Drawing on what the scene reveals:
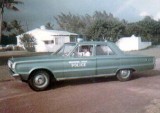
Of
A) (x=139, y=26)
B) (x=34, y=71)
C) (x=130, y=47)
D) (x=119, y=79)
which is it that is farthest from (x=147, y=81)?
(x=139, y=26)

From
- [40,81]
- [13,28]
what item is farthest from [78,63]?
[13,28]

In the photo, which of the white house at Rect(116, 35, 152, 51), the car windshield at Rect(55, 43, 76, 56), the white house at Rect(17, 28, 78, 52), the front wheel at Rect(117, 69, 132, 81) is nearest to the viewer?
the car windshield at Rect(55, 43, 76, 56)

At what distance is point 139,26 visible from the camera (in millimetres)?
56938

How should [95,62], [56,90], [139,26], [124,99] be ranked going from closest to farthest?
[124,99] → [56,90] → [95,62] → [139,26]

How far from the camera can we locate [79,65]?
1050 centimetres

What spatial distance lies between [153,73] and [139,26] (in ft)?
146

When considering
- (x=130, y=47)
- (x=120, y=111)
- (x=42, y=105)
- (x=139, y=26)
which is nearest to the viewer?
(x=120, y=111)

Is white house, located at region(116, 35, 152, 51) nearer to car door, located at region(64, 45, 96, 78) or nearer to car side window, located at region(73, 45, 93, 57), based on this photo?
car side window, located at region(73, 45, 93, 57)

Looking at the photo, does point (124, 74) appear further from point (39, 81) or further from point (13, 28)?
point (13, 28)

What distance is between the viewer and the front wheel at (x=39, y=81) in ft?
32.4

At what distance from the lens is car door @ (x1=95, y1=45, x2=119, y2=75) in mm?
10866

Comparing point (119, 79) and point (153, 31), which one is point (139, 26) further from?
point (119, 79)

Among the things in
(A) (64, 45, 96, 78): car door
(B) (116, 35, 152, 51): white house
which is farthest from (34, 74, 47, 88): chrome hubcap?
(B) (116, 35, 152, 51): white house

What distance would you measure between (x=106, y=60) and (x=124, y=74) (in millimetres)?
1008
